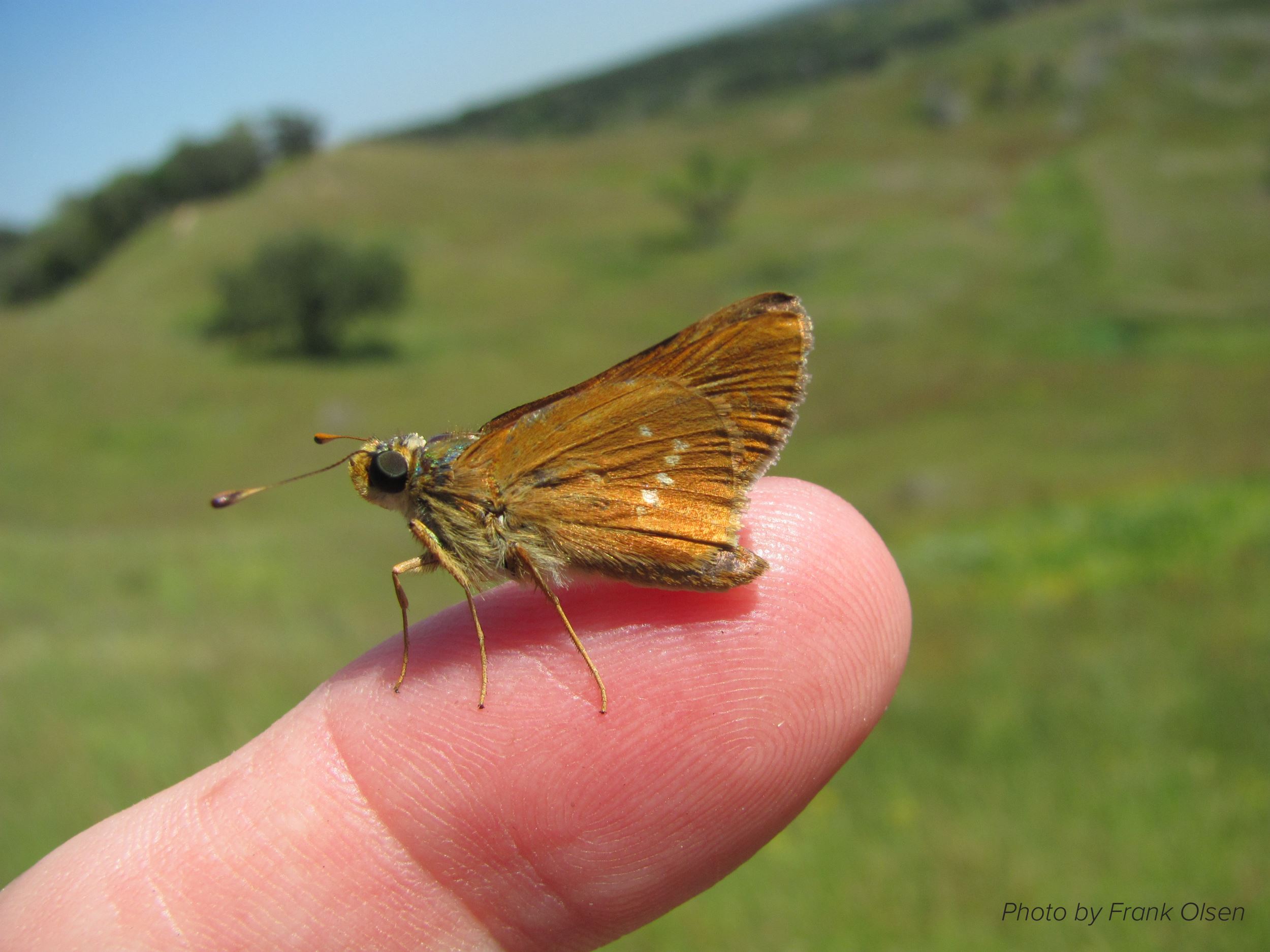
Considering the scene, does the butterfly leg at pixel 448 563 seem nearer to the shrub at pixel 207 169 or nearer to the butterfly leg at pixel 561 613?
the butterfly leg at pixel 561 613

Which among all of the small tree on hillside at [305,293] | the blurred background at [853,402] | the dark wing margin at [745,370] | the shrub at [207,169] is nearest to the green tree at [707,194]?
the blurred background at [853,402]

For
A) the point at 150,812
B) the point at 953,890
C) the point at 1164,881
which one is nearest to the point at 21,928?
the point at 150,812

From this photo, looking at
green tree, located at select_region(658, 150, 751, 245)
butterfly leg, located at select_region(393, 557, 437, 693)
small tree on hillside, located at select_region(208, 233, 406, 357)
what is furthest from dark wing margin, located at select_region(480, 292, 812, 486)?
green tree, located at select_region(658, 150, 751, 245)

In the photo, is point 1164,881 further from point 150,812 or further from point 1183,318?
point 1183,318

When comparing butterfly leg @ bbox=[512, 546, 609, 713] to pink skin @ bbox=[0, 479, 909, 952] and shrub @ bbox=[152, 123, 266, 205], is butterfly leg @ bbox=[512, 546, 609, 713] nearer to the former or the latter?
pink skin @ bbox=[0, 479, 909, 952]

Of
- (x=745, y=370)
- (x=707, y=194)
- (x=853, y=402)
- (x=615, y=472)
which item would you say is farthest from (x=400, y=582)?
(x=707, y=194)

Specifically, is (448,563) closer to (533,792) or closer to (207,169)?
(533,792)

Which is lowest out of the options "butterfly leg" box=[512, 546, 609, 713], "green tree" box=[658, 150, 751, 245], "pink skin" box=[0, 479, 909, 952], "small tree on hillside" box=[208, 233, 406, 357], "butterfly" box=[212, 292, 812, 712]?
"green tree" box=[658, 150, 751, 245]
